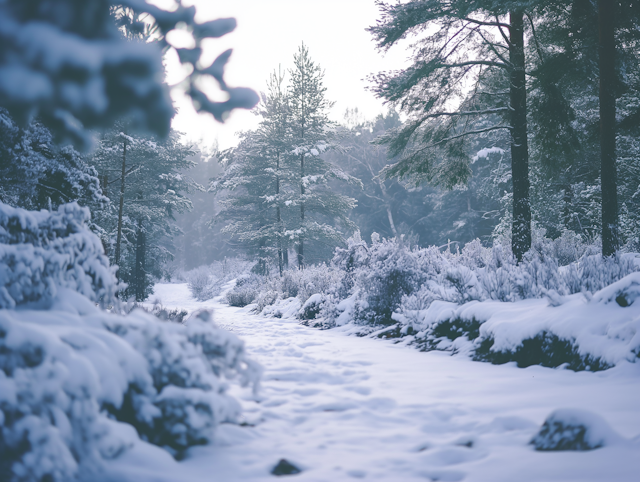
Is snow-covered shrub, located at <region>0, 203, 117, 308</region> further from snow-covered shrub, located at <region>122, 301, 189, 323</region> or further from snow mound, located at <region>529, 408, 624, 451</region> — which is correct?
snow mound, located at <region>529, 408, 624, 451</region>

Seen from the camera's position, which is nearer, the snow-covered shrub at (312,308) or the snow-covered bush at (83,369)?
the snow-covered bush at (83,369)

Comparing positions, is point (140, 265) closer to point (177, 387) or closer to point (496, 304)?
point (496, 304)

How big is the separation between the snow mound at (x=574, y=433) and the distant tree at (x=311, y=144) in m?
18.9

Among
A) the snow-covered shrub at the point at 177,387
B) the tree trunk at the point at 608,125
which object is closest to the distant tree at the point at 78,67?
the snow-covered shrub at the point at 177,387

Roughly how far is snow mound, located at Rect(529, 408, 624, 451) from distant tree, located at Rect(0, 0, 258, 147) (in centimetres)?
220

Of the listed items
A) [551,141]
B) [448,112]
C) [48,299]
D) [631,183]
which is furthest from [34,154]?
[631,183]

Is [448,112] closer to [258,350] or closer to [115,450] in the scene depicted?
[258,350]

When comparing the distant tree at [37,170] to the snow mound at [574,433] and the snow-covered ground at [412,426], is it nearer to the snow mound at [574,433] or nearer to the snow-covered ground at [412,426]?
the snow-covered ground at [412,426]

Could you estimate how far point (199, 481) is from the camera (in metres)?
1.56

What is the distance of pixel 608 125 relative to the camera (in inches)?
257

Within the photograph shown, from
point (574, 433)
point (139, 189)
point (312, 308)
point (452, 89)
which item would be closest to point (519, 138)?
point (452, 89)

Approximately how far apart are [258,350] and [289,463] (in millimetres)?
3068

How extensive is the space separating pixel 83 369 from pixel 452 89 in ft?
32.9

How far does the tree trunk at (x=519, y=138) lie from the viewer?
338 inches
